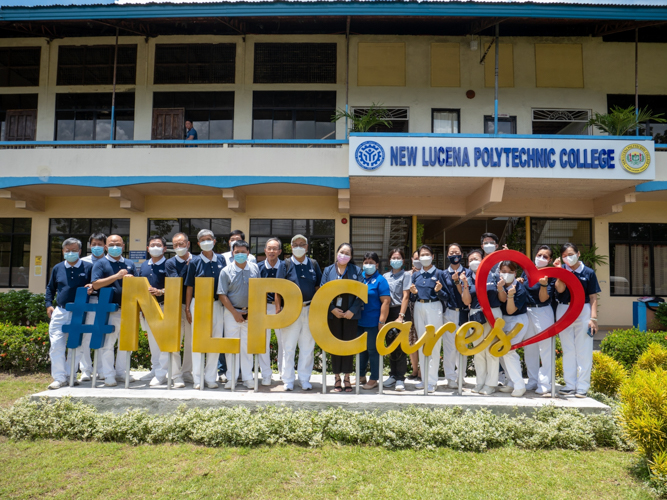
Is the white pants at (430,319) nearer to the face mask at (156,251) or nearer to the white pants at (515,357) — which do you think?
the white pants at (515,357)

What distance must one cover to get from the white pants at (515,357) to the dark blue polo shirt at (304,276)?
2461 millimetres

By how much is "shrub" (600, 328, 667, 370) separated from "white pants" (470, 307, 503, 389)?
8.66 feet

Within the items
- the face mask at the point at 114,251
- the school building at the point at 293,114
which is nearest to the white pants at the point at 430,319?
the face mask at the point at 114,251

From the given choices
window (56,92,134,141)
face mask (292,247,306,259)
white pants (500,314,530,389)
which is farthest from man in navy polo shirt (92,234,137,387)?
window (56,92,134,141)

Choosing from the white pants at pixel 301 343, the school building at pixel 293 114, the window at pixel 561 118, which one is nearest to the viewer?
the white pants at pixel 301 343

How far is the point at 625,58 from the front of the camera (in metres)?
12.5

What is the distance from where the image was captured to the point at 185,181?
417 inches

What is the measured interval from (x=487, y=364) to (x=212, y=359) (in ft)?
11.3

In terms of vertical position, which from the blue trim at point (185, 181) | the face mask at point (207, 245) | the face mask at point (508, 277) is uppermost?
the blue trim at point (185, 181)

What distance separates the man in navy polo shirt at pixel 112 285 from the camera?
5449 millimetres

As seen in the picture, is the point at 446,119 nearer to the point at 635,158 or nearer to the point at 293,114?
the point at 293,114

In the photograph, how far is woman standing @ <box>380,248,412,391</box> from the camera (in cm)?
548

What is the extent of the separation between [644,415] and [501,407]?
1471mm

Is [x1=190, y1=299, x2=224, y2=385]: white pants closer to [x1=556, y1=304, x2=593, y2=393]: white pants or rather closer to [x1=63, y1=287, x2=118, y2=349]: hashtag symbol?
[x1=63, y1=287, x2=118, y2=349]: hashtag symbol
